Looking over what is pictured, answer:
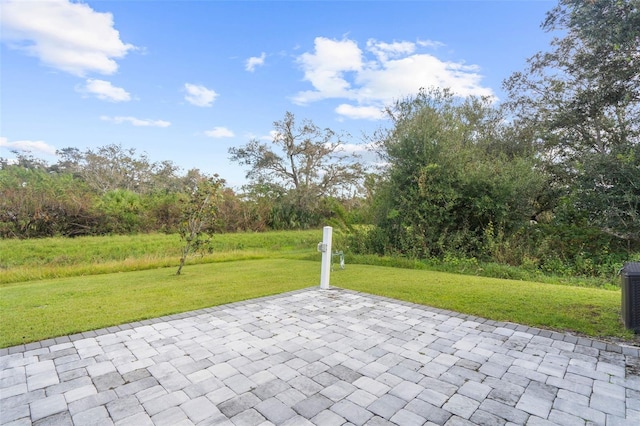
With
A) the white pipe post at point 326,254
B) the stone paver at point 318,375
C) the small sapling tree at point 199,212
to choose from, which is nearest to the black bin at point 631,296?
the stone paver at point 318,375

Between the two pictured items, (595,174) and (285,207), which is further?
(285,207)

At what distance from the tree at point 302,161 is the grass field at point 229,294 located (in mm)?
11719

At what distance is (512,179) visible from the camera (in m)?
8.09

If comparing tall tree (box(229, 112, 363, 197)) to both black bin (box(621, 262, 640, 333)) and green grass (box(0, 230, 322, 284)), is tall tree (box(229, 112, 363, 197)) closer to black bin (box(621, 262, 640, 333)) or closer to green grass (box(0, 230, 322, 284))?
green grass (box(0, 230, 322, 284))

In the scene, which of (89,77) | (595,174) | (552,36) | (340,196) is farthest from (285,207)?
(595,174)

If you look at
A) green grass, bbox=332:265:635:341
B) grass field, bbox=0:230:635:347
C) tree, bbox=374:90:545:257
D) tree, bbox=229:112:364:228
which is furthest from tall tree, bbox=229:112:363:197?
green grass, bbox=332:265:635:341

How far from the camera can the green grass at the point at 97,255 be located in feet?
24.0

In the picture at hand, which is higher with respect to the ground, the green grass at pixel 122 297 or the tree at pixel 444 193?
the tree at pixel 444 193

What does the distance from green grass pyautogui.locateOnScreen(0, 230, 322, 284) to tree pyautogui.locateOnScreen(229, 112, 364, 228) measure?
6.71m

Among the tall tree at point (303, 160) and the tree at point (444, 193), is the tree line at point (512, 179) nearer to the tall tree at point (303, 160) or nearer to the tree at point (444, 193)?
the tree at point (444, 193)

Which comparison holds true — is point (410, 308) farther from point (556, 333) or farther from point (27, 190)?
point (27, 190)

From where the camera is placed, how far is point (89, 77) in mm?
10156

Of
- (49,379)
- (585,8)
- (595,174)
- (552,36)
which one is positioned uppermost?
(552,36)

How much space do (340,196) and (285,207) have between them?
11.6 feet
